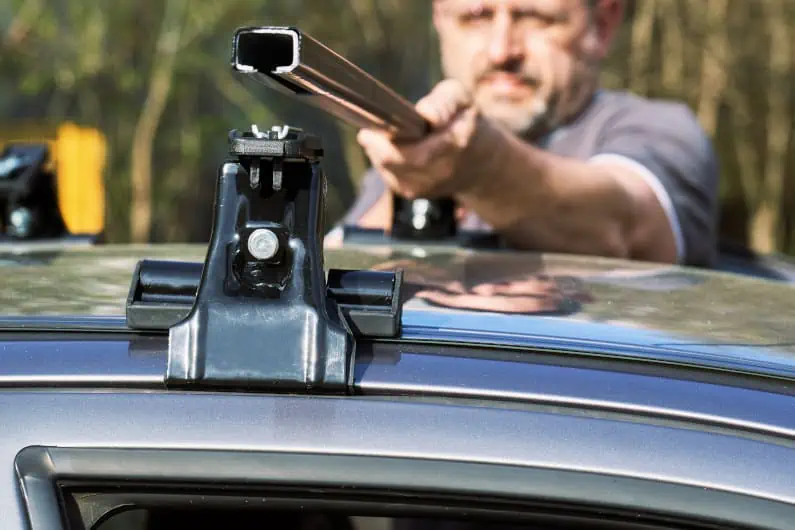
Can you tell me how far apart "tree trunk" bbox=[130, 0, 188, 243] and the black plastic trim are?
6526 mm

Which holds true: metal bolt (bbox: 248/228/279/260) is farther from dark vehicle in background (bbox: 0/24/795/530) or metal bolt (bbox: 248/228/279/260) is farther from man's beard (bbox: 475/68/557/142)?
man's beard (bbox: 475/68/557/142)

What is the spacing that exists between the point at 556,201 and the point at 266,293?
4.76 feet

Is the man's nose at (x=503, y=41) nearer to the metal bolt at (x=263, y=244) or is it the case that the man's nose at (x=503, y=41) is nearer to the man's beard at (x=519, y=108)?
the man's beard at (x=519, y=108)

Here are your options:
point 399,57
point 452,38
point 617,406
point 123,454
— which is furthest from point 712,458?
point 399,57

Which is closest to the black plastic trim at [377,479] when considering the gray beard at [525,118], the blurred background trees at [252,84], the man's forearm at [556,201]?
the man's forearm at [556,201]

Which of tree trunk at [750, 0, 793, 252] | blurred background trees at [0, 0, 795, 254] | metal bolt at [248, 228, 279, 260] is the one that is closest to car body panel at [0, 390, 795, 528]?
metal bolt at [248, 228, 279, 260]

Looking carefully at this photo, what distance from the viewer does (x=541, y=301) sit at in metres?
1.24

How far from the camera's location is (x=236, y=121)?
7.48 metres

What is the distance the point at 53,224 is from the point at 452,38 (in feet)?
4.89

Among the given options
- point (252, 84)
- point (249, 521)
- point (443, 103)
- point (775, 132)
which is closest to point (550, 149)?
point (443, 103)

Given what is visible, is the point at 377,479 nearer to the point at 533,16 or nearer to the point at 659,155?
the point at 659,155

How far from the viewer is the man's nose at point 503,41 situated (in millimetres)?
3057

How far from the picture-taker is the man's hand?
177 centimetres

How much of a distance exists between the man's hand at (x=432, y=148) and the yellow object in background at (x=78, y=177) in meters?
2.34
